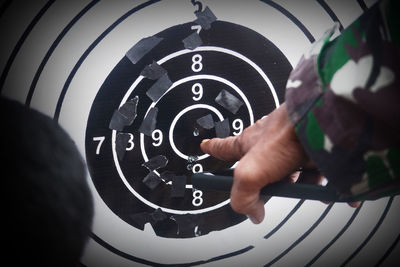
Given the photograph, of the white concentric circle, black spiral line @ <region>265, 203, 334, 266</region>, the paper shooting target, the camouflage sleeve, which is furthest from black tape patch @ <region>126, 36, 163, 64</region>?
black spiral line @ <region>265, 203, 334, 266</region>

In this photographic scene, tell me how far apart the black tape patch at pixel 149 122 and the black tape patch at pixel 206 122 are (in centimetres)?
7

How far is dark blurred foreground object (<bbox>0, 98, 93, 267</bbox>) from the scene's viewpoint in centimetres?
35

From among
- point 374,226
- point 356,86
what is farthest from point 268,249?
point 356,86

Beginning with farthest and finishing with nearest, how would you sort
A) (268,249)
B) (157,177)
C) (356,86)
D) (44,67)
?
(268,249) → (157,177) → (44,67) → (356,86)

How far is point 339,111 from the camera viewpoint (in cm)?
44

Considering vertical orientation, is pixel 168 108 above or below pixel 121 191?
above

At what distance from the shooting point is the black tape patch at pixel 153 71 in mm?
592

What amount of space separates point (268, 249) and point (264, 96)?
31 cm

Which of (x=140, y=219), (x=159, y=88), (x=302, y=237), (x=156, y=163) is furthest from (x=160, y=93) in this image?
(x=302, y=237)

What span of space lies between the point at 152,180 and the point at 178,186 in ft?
0.16

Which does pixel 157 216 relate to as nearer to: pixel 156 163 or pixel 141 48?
pixel 156 163

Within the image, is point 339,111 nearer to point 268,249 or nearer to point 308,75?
point 308,75

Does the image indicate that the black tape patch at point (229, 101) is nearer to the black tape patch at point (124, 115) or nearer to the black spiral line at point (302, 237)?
the black tape patch at point (124, 115)

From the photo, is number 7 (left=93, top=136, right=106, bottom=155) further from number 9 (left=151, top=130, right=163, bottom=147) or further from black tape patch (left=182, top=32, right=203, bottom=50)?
black tape patch (left=182, top=32, right=203, bottom=50)
